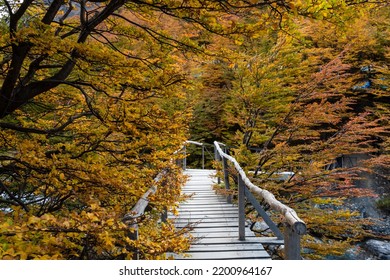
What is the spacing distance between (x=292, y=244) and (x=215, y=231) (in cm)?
251

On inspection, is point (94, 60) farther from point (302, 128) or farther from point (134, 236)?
point (302, 128)

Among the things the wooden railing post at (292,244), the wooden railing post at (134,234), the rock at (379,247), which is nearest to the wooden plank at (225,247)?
the wooden railing post at (292,244)

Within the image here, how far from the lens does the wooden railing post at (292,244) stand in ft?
8.34

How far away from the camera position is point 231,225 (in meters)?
5.25

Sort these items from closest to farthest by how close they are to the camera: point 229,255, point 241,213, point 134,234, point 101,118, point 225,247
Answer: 1. point 134,234
2. point 101,118
3. point 229,255
4. point 225,247
5. point 241,213

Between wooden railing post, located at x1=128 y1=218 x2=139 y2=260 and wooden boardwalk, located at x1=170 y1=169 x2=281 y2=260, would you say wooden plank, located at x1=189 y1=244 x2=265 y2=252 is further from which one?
wooden railing post, located at x1=128 y1=218 x2=139 y2=260

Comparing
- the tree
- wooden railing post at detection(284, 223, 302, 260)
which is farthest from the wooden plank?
wooden railing post at detection(284, 223, 302, 260)

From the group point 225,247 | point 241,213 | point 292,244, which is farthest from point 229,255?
point 292,244

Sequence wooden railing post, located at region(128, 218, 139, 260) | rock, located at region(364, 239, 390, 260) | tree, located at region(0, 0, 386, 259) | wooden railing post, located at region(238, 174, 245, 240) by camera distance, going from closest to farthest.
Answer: tree, located at region(0, 0, 386, 259) < wooden railing post, located at region(128, 218, 139, 260) < wooden railing post, located at region(238, 174, 245, 240) < rock, located at region(364, 239, 390, 260)

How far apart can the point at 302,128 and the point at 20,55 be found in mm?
6056

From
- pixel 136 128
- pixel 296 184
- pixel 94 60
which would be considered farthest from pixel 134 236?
pixel 296 184

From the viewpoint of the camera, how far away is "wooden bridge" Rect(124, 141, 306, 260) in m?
2.63

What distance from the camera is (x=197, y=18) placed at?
2.71 metres

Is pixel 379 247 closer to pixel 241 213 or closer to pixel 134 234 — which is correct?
A: pixel 241 213
